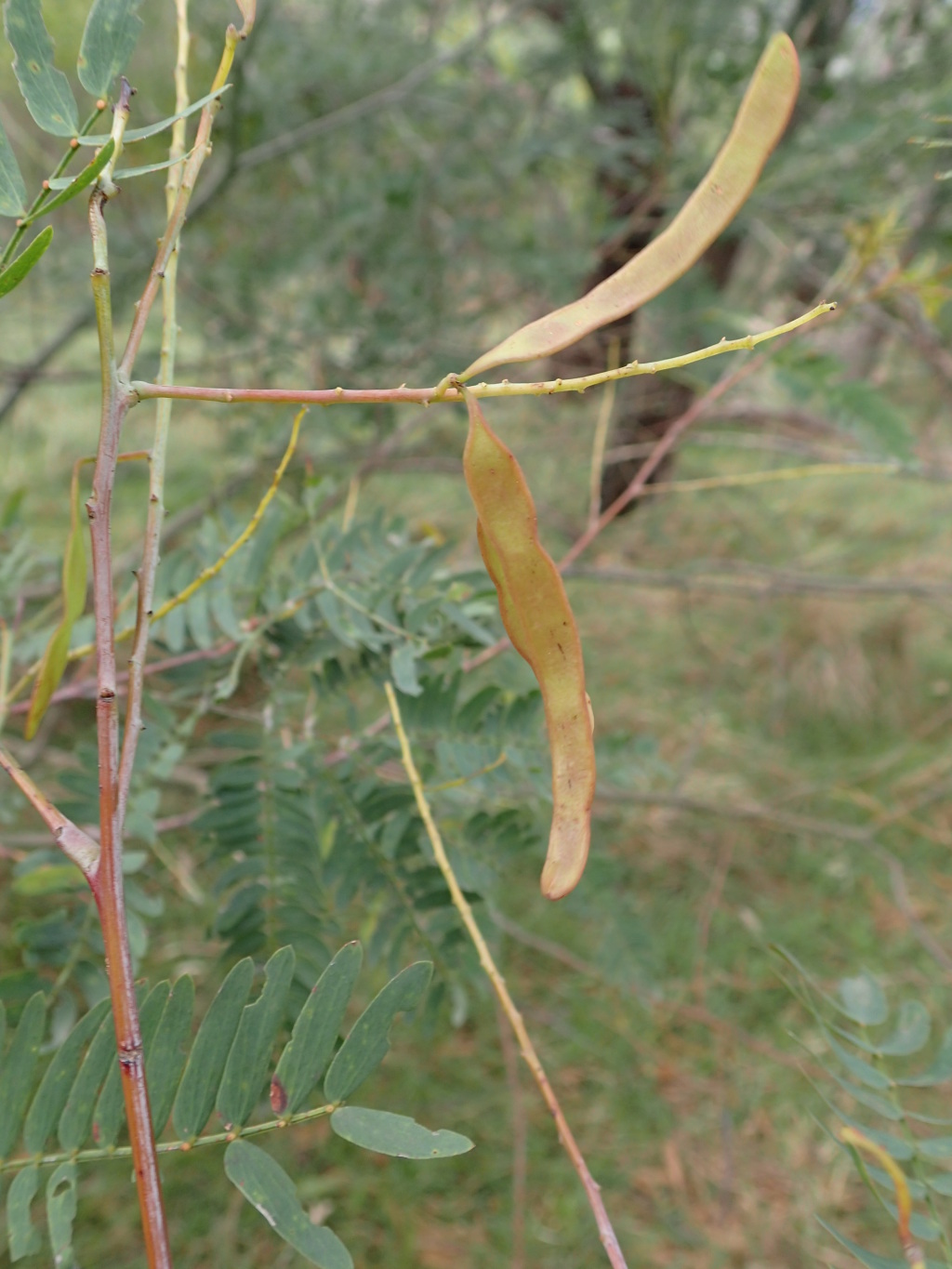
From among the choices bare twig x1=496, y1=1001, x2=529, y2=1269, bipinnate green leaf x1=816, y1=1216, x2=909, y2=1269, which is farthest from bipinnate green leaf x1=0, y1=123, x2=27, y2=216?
bare twig x1=496, y1=1001, x2=529, y2=1269

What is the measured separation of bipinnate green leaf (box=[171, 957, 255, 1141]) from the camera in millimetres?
282

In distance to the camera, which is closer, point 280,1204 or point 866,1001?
point 280,1204

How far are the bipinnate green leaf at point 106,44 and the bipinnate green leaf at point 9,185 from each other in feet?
0.10

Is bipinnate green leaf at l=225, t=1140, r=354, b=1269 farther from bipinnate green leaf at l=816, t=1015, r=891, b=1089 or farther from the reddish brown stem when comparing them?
bipinnate green leaf at l=816, t=1015, r=891, b=1089

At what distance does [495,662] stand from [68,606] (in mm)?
350

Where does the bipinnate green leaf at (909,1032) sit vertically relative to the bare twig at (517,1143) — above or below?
above

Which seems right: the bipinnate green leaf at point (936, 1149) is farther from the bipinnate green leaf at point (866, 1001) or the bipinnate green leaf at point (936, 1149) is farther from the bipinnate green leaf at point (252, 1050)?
the bipinnate green leaf at point (252, 1050)

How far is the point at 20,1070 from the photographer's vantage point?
29cm

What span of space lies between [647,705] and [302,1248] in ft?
4.74

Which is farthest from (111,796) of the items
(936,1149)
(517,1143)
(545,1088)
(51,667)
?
(517,1143)

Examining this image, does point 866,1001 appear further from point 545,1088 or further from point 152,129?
point 152,129

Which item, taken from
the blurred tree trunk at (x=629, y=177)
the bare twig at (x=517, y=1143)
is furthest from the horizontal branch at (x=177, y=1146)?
the blurred tree trunk at (x=629, y=177)

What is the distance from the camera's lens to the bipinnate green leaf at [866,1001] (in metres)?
0.41

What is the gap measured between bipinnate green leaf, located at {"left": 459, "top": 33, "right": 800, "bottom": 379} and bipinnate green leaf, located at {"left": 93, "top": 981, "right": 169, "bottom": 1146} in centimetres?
22
